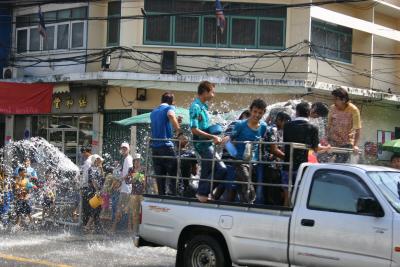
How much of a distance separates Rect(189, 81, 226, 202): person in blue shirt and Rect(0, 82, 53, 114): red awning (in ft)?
42.7

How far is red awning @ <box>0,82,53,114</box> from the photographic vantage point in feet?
65.6

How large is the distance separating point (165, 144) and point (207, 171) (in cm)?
112

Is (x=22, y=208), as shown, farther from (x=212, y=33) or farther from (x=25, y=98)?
(x=212, y=33)

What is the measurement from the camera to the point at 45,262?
9562mm

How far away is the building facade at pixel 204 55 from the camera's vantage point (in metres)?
18.9

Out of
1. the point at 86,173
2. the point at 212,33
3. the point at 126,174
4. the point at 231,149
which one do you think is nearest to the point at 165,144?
the point at 231,149

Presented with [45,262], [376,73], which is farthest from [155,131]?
[376,73]

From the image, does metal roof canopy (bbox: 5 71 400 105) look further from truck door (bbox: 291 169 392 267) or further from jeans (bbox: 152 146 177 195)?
truck door (bbox: 291 169 392 267)

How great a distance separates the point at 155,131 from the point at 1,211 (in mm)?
7281

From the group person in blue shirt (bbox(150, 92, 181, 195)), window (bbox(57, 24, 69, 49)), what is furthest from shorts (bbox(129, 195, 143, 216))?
window (bbox(57, 24, 69, 49))

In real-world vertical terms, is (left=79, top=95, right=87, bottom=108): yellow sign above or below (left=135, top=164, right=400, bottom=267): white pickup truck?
above

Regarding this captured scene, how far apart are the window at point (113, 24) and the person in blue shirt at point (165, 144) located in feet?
37.7

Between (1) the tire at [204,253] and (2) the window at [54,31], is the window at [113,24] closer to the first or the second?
(2) the window at [54,31]

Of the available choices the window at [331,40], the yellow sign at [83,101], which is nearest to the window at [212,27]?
the window at [331,40]
